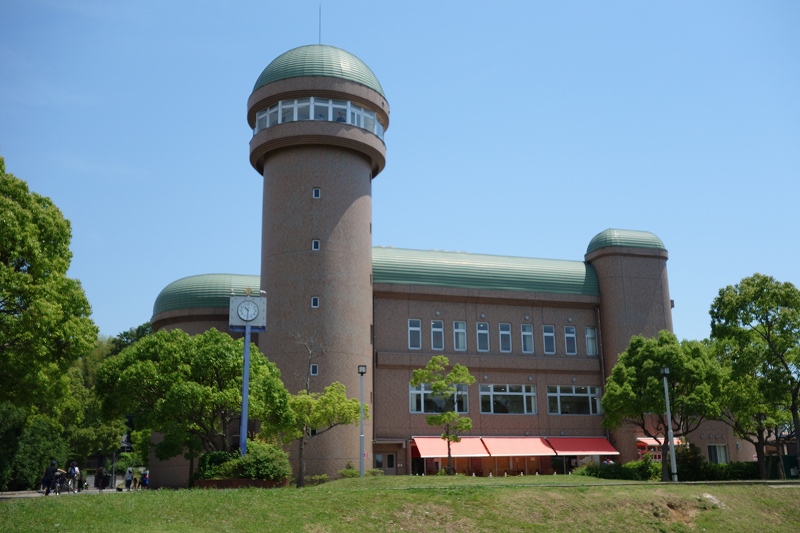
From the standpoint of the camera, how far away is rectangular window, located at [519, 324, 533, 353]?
4869 centimetres

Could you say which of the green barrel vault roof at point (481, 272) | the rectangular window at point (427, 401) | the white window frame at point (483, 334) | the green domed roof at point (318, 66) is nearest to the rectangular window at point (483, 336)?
the white window frame at point (483, 334)

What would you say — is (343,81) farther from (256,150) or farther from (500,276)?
(500,276)

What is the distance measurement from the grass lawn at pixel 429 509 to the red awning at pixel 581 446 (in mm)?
19059

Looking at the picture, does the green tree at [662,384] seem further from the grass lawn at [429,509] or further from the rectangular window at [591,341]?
the grass lawn at [429,509]

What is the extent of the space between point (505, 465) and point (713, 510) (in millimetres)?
22389

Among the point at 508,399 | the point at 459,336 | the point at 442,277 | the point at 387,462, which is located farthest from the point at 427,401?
the point at 442,277

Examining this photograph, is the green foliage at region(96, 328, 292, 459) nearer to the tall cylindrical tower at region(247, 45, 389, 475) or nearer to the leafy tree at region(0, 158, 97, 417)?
the leafy tree at region(0, 158, 97, 417)

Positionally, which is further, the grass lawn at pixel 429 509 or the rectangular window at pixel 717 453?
the rectangular window at pixel 717 453

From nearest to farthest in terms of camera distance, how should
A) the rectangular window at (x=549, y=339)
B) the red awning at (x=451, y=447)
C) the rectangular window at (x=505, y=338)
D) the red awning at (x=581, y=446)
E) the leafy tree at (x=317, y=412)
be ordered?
the leafy tree at (x=317, y=412) < the red awning at (x=451, y=447) < the red awning at (x=581, y=446) < the rectangular window at (x=505, y=338) < the rectangular window at (x=549, y=339)

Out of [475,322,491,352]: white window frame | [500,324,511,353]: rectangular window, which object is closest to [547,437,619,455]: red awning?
[500,324,511,353]: rectangular window

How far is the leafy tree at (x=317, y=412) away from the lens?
3575 cm

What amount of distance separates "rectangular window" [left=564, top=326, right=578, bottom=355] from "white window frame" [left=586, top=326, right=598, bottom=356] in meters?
0.84

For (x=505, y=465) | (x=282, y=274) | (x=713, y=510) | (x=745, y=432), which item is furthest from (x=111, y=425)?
(x=713, y=510)

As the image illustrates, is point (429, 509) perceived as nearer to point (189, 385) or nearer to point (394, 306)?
point (189, 385)
